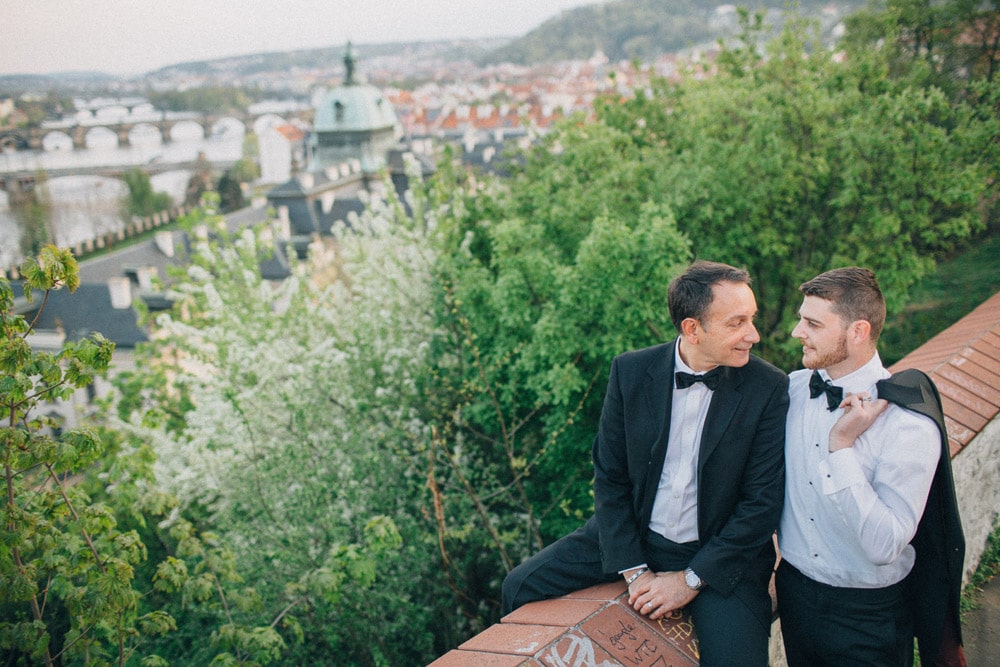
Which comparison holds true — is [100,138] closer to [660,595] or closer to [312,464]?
[312,464]

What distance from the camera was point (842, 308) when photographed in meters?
2.55

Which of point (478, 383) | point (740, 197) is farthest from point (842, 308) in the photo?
point (740, 197)

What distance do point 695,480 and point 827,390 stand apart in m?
0.68

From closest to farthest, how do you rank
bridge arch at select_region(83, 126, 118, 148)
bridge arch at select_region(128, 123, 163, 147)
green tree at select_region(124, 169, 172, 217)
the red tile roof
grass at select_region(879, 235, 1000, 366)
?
1. the red tile roof
2. grass at select_region(879, 235, 1000, 366)
3. bridge arch at select_region(83, 126, 118, 148)
4. green tree at select_region(124, 169, 172, 217)
5. bridge arch at select_region(128, 123, 163, 147)

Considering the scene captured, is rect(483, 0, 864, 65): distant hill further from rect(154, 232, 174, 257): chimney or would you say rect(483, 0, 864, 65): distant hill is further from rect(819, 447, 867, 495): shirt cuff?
rect(819, 447, 867, 495): shirt cuff

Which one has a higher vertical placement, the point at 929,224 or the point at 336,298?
the point at 929,224

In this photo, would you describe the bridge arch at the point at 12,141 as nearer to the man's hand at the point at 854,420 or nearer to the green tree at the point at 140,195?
the green tree at the point at 140,195

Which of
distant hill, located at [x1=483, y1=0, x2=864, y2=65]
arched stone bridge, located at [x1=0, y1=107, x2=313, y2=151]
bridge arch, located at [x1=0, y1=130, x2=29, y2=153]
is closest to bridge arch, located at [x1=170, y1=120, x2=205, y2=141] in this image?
arched stone bridge, located at [x1=0, y1=107, x2=313, y2=151]

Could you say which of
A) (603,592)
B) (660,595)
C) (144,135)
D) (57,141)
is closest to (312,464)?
(603,592)

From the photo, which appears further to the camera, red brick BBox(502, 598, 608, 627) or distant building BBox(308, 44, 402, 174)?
distant building BBox(308, 44, 402, 174)

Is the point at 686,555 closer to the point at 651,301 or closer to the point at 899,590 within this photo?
the point at 899,590

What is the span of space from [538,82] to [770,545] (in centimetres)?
13840

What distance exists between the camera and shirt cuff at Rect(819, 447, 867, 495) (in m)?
2.37

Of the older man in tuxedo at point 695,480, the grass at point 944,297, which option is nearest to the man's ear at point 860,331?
the older man in tuxedo at point 695,480
